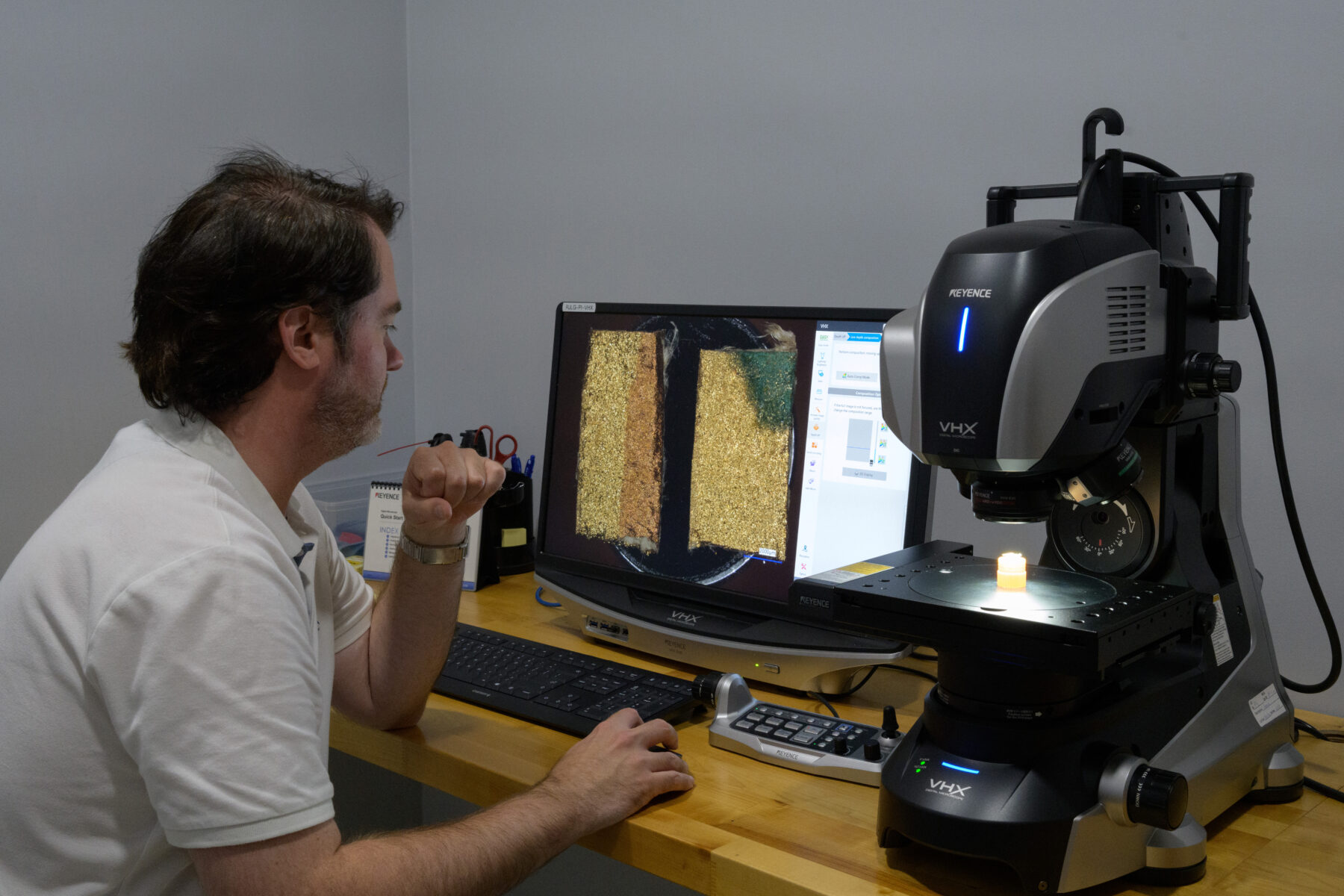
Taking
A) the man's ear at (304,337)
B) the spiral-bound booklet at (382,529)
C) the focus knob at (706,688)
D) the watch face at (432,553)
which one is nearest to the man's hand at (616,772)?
the focus knob at (706,688)

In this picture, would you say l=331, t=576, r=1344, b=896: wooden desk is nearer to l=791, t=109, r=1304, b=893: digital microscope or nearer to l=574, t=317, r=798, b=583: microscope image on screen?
l=791, t=109, r=1304, b=893: digital microscope

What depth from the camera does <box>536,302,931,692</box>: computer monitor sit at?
1.32 metres

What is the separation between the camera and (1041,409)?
2.68ft

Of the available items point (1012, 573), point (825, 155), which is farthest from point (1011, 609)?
point (825, 155)

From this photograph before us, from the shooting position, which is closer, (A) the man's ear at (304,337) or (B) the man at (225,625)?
(B) the man at (225,625)

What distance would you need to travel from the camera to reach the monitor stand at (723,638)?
4.23 feet

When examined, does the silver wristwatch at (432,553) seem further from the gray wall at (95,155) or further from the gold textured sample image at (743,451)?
the gray wall at (95,155)

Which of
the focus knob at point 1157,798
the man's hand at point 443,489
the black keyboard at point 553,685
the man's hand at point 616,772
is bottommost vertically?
A: the black keyboard at point 553,685

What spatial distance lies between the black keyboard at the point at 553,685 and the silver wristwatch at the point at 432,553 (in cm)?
13

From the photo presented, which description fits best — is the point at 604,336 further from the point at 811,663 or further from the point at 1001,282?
the point at 1001,282

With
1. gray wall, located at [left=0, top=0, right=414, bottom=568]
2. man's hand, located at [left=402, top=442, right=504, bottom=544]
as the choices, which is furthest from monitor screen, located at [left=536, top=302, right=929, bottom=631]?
gray wall, located at [left=0, top=0, right=414, bottom=568]

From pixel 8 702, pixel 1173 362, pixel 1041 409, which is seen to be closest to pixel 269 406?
pixel 8 702

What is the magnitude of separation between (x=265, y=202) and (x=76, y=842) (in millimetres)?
601

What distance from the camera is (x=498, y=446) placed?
2.18 metres
